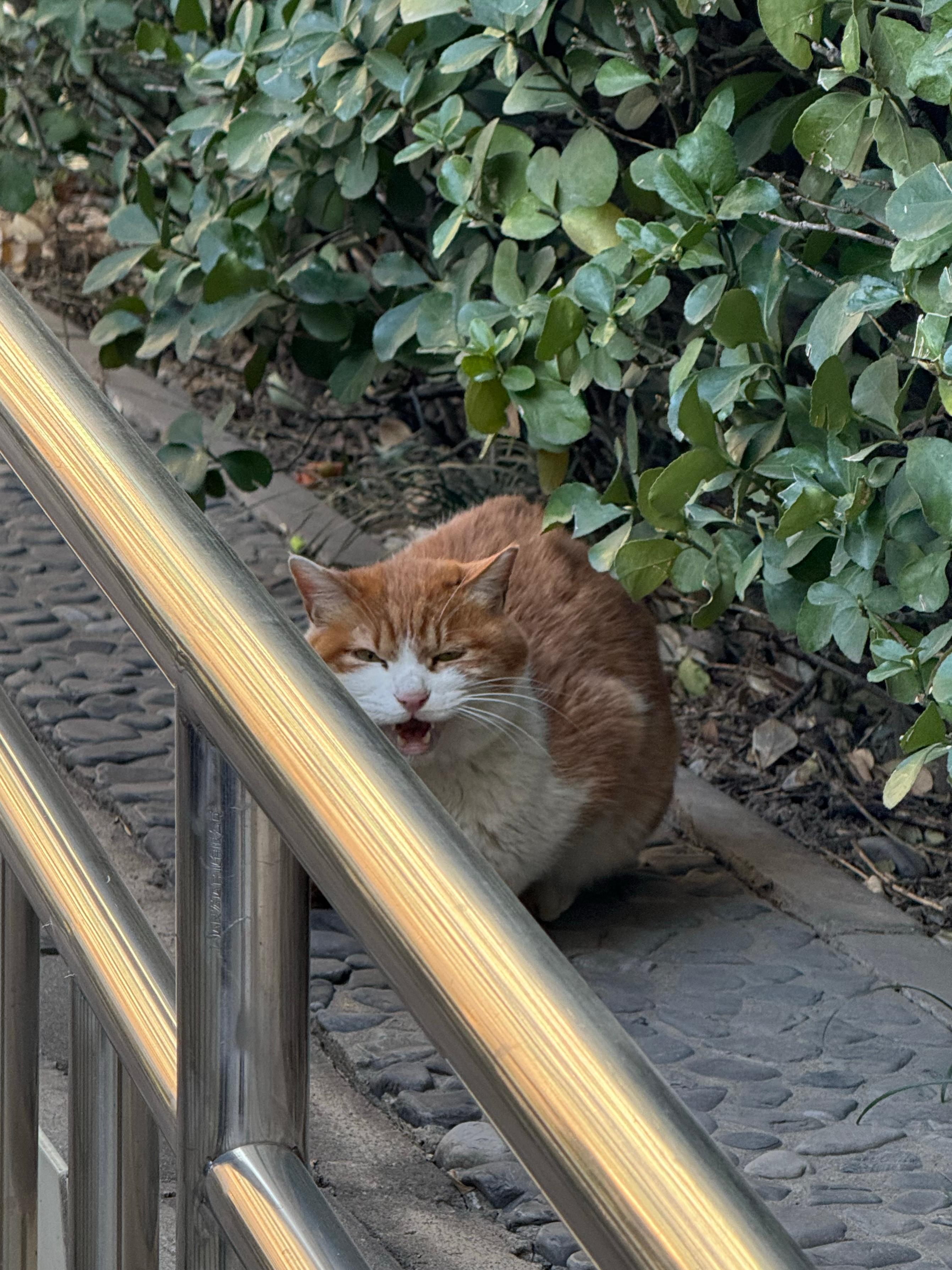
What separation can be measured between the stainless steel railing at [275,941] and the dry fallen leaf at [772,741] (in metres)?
2.74

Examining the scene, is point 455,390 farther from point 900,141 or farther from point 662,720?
point 900,141

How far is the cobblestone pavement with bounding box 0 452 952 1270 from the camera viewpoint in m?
2.03

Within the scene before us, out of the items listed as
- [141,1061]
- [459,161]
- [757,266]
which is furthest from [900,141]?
[141,1061]

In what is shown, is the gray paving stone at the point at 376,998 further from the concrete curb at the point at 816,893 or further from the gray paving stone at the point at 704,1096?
the concrete curb at the point at 816,893

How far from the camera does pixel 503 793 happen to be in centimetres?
274

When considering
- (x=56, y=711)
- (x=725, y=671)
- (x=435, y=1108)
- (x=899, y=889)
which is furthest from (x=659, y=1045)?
(x=56, y=711)

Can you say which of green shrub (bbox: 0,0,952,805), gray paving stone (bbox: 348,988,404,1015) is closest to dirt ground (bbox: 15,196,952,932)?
green shrub (bbox: 0,0,952,805)

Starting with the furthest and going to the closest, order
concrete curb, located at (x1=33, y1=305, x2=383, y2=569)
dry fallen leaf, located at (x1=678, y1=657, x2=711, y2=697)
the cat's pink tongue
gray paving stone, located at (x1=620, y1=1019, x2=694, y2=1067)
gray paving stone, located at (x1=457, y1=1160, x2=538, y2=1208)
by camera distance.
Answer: concrete curb, located at (x1=33, y1=305, x2=383, y2=569), dry fallen leaf, located at (x1=678, y1=657, x2=711, y2=697), the cat's pink tongue, gray paving stone, located at (x1=620, y1=1019, x2=694, y2=1067), gray paving stone, located at (x1=457, y1=1160, x2=538, y2=1208)

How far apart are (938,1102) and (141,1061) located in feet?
5.87

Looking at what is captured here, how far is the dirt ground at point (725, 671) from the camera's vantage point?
10.6 feet

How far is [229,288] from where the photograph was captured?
3.55m

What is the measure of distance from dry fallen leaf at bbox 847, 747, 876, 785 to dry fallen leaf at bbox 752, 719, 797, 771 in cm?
17

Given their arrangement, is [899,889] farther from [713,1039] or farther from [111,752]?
[111,752]

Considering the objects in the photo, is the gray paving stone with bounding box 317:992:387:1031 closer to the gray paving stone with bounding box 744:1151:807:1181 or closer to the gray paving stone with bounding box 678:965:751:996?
the gray paving stone with bounding box 678:965:751:996
